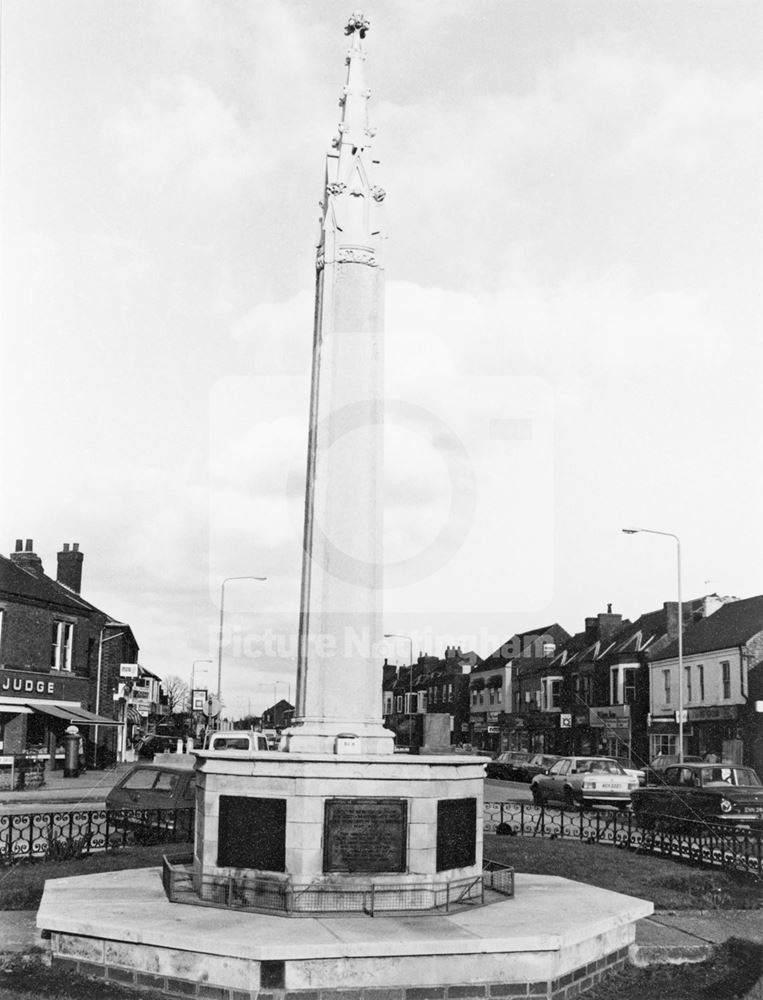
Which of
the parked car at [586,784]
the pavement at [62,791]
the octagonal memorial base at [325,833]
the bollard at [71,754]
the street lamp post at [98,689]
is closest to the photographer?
the octagonal memorial base at [325,833]

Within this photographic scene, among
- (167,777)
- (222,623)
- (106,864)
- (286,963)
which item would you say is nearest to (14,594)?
(222,623)

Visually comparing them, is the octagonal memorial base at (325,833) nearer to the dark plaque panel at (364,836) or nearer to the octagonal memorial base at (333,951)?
the dark plaque panel at (364,836)

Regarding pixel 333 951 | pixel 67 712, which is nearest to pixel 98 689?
pixel 67 712

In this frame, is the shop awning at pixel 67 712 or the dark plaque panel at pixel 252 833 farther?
the shop awning at pixel 67 712

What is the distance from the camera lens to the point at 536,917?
10.1 meters

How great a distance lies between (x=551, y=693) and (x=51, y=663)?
40.3m

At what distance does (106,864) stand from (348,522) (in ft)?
21.8

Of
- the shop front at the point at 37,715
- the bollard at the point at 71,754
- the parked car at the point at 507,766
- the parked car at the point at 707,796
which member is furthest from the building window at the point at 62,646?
the parked car at the point at 707,796

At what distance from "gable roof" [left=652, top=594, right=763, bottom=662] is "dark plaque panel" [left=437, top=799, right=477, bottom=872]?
3961 centimetres

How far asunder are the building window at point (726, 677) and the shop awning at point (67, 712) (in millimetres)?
28320

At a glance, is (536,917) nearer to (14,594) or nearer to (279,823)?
(279,823)

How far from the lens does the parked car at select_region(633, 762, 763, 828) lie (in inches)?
911

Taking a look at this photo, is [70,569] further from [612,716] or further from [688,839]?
[688,839]

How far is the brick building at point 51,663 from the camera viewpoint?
4119 centimetres
